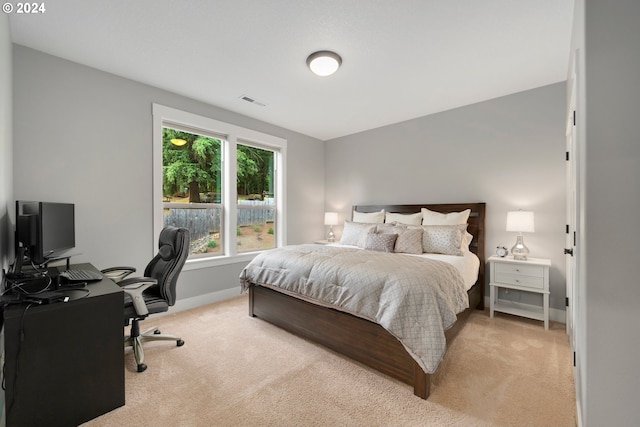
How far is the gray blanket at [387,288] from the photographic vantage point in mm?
1782

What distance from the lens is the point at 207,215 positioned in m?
3.78

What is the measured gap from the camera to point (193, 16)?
200cm

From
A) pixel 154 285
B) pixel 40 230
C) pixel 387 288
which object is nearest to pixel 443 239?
pixel 387 288

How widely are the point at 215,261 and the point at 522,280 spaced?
3.65 m

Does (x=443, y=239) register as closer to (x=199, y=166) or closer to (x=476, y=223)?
(x=476, y=223)

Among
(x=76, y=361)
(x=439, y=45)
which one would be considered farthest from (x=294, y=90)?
(x=76, y=361)

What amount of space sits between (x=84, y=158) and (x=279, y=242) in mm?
2725

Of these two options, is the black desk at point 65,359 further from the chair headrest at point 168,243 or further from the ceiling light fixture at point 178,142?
the ceiling light fixture at point 178,142

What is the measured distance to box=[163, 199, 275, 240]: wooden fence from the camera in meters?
3.46

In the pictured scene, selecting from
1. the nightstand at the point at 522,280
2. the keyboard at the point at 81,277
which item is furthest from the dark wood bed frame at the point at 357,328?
the keyboard at the point at 81,277

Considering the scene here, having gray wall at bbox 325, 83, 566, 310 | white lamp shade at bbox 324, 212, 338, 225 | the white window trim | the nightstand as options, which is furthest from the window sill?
the nightstand

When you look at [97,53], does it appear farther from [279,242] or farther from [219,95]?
[279,242]

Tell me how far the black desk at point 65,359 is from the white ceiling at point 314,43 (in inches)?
77.7

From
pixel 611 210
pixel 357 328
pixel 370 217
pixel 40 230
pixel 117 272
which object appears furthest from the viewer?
pixel 370 217
